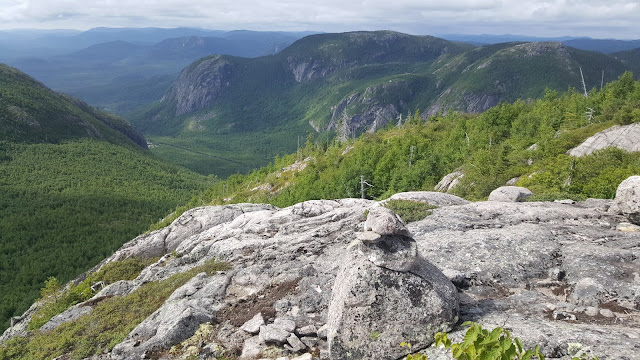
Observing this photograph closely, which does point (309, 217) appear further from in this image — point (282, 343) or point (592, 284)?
point (592, 284)

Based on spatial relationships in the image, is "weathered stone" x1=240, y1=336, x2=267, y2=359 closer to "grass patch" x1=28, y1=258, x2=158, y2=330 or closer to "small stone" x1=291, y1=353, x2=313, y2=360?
"small stone" x1=291, y1=353, x2=313, y2=360

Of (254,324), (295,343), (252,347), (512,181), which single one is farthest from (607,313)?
(512,181)

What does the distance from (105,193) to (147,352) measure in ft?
495

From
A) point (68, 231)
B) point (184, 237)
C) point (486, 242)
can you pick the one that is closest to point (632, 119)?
point (486, 242)

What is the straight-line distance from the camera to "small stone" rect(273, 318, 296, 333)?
1576 centimetres

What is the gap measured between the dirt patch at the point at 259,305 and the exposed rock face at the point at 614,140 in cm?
5116

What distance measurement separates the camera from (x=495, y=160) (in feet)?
177

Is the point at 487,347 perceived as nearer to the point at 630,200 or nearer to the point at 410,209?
the point at 630,200

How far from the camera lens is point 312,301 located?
1809cm

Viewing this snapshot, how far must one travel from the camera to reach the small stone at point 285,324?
1576cm

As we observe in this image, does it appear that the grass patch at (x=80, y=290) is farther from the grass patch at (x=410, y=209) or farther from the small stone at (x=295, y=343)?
the grass patch at (x=410, y=209)

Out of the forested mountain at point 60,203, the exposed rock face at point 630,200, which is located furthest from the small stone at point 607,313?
the forested mountain at point 60,203

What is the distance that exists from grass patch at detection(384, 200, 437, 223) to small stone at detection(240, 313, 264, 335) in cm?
1387

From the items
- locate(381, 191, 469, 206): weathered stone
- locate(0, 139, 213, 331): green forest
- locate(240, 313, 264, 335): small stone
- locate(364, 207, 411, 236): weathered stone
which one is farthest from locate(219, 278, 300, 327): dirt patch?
locate(0, 139, 213, 331): green forest
